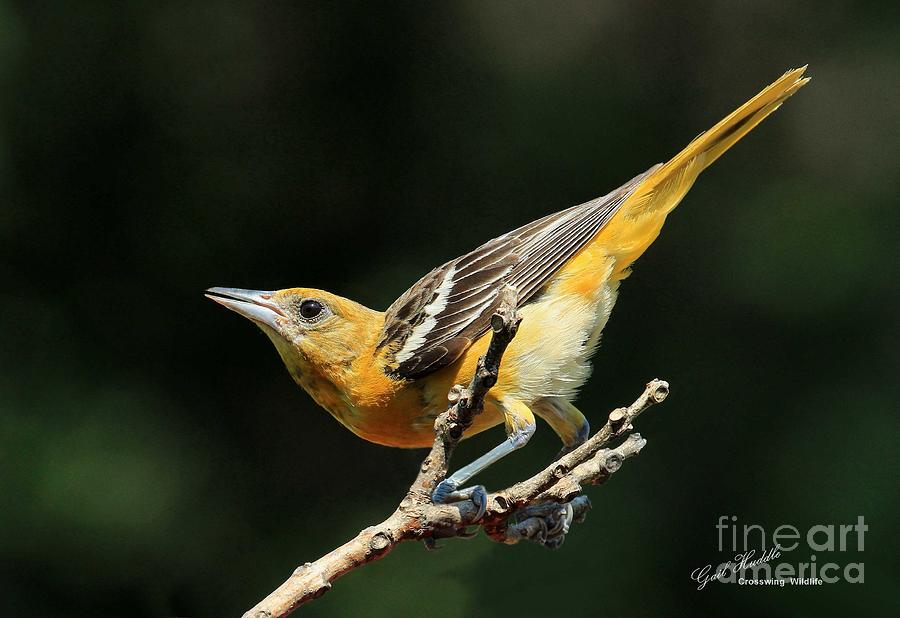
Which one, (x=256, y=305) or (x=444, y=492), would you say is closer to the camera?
(x=444, y=492)

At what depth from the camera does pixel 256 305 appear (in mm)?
3100

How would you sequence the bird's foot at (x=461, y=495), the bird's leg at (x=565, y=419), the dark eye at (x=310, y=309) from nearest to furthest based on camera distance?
the bird's foot at (x=461, y=495), the dark eye at (x=310, y=309), the bird's leg at (x=565, y=419)

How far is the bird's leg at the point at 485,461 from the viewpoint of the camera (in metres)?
2.25

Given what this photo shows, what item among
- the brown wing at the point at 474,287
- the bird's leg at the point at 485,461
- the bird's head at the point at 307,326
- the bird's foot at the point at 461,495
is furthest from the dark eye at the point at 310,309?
the bird's foot at the point at 461,495

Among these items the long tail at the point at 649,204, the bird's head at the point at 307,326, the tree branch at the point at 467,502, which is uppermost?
the long tail at the point at 649,204

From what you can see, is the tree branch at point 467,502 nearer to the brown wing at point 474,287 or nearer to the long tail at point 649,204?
the brown wing at point 474,287

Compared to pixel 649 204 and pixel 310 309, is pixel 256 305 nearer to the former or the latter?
pixel 310 309

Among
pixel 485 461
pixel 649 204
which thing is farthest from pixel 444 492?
pixel 649 204

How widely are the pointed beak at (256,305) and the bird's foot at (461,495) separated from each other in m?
0.96

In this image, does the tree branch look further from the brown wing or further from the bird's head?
the bird's head

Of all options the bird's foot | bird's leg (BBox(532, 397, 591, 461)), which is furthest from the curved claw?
bird's leg (BBox(532, 397, 591, 461))

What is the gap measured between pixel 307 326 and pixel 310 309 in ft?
0.22

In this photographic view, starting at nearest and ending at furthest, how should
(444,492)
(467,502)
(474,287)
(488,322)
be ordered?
1. (467,502)
2. (444,492)
3. (488,322)
4. (474,287)

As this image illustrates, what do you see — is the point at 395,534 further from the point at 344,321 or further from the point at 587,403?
the point at 587,403
